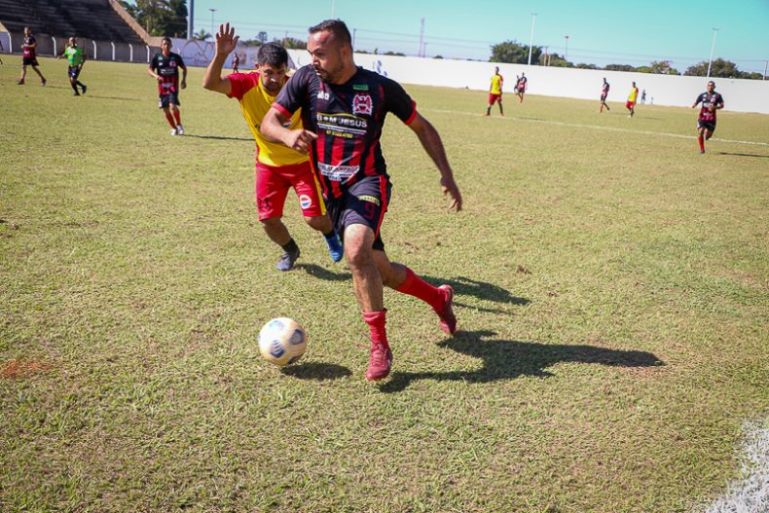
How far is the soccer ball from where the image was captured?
12.0 feet

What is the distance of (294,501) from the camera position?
2631 millimetres

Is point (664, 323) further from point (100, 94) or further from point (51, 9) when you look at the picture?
point (51, 9)

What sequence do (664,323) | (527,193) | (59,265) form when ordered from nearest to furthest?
(664,323) < (59,265) < (527,193)

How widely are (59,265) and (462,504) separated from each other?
4280 mm

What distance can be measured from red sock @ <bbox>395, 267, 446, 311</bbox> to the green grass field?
30cm

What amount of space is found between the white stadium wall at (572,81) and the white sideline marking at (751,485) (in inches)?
2365

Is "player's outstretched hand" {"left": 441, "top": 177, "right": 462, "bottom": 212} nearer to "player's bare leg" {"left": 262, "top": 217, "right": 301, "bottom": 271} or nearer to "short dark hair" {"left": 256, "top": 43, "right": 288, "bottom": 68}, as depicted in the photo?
"player's bare leg" {"left": 262, "top": 217, "right": 301, "bottom": 271}

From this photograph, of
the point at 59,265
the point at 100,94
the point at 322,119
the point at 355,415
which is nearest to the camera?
the point at 355,415


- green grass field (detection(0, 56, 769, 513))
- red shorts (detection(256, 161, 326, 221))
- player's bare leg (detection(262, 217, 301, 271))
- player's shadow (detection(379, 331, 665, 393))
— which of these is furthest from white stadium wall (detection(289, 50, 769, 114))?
player's shadow (detection(379, 331, 665, 393))

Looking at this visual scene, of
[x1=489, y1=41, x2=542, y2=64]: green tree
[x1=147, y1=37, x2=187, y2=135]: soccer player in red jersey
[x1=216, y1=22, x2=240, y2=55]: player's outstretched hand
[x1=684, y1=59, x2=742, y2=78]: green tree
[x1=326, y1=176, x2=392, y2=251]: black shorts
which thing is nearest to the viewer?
[x1=326, y1=176, x2=392, y2=251]: black shorts

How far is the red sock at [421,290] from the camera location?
4.24 m

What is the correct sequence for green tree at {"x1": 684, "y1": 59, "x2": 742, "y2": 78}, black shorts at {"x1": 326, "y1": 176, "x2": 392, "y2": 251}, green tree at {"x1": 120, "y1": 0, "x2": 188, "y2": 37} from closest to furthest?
black shorts at {"x1": 326, "y1": 176, "x2": 392, "y2": 251} < green tree at {"x1": 684, "y1": 59, "x2": 742, "y2": 78} < green tree at {"x1": 120, "y1": 0, "x2": 188, "y2": 37}

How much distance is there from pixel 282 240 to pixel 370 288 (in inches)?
84.8

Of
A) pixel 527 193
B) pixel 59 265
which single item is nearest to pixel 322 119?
pixel 59 265
